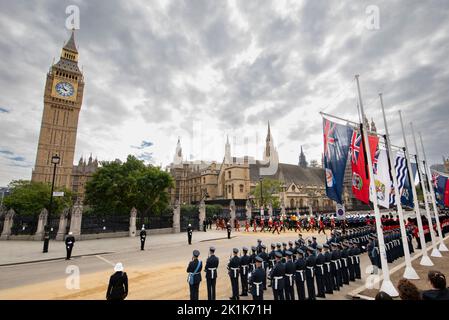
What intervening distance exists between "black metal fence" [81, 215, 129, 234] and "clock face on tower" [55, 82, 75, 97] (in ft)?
226

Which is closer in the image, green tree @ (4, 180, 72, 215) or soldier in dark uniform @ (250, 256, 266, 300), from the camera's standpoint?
soldier in dark uniform @ (250, 256, 266, 300)

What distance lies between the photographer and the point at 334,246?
8.92 meters

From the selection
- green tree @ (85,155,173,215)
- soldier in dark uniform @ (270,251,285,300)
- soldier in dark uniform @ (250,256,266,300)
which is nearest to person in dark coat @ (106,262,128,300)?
soldier in dark uniform @ (250,256,266,300)

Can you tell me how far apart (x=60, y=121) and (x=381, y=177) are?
89.3 m

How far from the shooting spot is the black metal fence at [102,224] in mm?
24938

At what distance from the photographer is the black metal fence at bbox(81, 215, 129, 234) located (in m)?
24.9

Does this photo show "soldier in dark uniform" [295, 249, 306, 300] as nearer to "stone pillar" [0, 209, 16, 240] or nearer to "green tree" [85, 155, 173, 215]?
A: "green tree" [85, 155, 173, 215]

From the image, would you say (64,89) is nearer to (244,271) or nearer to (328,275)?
(244,271)

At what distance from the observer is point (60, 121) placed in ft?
248

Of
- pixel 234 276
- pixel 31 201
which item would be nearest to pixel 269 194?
pixel 31 201

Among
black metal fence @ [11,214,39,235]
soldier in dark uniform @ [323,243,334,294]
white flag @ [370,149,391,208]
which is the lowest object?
soldier in dark uniform @ [323,243,334,294]
